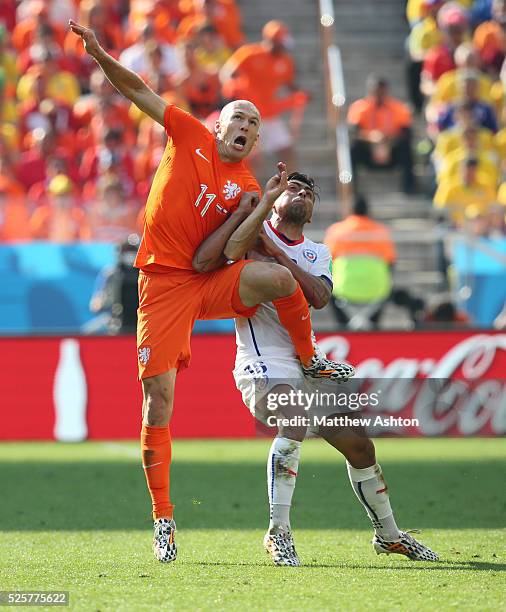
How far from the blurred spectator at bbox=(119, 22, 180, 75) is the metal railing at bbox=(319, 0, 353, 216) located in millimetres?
2151

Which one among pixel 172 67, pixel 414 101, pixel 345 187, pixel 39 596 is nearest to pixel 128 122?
pixel 172 67

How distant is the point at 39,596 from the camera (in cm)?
570

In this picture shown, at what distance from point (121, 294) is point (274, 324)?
6973 millimetres

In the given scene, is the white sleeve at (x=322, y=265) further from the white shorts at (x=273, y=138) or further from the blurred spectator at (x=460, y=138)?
the white shorts at (x=273, y=138)

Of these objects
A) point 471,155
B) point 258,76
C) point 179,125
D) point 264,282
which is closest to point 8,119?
point 258,76

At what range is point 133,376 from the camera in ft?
43.6

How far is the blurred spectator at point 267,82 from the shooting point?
1691 cm

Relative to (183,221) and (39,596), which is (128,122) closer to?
(183,221)

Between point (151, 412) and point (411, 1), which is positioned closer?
point (151, 412)

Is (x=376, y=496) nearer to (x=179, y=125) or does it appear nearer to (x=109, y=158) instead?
(x=179, y=125)

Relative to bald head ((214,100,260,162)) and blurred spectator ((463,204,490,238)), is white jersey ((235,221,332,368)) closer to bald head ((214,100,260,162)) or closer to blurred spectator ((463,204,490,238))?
bald head ((214,100,260,162))

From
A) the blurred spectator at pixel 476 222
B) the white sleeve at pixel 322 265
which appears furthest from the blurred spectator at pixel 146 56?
the white sleeve at pixel 322 265

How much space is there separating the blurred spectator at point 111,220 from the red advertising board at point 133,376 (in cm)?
121

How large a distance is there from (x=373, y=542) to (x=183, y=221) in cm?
193
